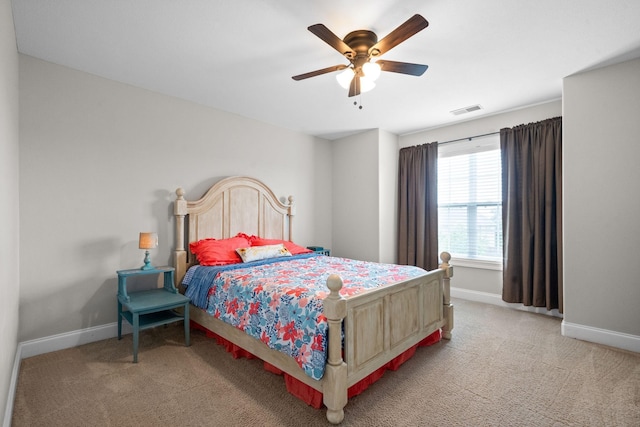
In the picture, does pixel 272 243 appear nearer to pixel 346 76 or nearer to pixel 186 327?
pixel 186 327

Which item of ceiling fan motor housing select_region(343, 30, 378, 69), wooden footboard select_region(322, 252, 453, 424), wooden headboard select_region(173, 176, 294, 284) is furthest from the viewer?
wooden headboard select_region(173, 176, 294, 284)

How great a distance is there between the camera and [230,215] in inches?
153

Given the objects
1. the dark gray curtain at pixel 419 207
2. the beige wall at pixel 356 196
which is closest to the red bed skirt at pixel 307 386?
the dark gray curtain at pixel 419 207

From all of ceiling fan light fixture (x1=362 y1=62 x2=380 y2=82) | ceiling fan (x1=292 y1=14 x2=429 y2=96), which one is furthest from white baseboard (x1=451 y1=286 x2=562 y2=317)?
ceiling fan light fixture (x1=362 y1=62 x2=380 y2=82)

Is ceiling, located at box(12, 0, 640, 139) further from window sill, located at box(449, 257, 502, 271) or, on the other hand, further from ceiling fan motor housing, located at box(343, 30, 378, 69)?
window sill, located at box(449, 257, 502, 271)

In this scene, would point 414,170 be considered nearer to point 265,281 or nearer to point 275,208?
point 275,208

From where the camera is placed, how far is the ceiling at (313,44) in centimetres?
204

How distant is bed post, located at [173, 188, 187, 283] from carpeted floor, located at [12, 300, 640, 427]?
755mm

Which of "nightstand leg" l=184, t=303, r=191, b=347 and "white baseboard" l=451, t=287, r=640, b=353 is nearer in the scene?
"white baseboard" l=451, t=287, r=640, b=353

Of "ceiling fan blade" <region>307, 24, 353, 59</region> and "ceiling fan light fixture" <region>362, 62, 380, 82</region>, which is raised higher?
"ceiling fan blade" <region>307, 24, 353, 59</region>

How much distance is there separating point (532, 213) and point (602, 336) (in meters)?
1.46

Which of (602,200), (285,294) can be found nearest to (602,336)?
(602,200)

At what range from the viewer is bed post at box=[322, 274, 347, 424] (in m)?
1.77

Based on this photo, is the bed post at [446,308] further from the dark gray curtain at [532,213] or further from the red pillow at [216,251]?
the red pillow at [216,251]
